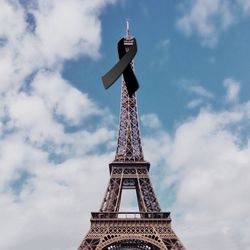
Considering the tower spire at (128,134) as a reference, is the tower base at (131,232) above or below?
below

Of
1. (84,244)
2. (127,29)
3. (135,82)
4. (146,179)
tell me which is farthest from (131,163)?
(135,82)

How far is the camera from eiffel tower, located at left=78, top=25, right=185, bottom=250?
5659 centimetres

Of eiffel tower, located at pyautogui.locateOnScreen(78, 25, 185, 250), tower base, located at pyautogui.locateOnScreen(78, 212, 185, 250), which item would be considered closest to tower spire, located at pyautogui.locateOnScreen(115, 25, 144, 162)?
eiffel tower, located at pyautogui.locateOnScreen(78, 25, 185, 250)

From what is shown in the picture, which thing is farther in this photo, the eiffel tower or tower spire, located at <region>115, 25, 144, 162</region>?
tower spire, located at <region>115, 25, 144, 162</region>

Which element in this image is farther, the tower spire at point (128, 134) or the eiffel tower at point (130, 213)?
the tower spire at point (128, 134)

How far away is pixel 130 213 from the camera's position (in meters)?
59.9

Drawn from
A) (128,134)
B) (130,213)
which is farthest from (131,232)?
(128,134)

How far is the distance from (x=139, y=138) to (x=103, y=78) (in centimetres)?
5414

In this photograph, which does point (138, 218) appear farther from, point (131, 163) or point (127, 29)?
point (127, 29)

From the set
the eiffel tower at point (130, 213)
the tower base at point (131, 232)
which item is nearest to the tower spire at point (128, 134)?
the eiffel tower at point (130, 213)

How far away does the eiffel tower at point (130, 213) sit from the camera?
56594mm

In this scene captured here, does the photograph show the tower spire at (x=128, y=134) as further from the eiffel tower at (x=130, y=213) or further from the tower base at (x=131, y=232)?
the tower base at (x=131, y=232)

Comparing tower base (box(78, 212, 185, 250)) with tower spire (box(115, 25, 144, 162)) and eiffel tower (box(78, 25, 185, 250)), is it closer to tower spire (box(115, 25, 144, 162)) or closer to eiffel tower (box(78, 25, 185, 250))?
eiffel tower (box(78, 25, 185, 250))

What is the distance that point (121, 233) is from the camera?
57938 millimetres
